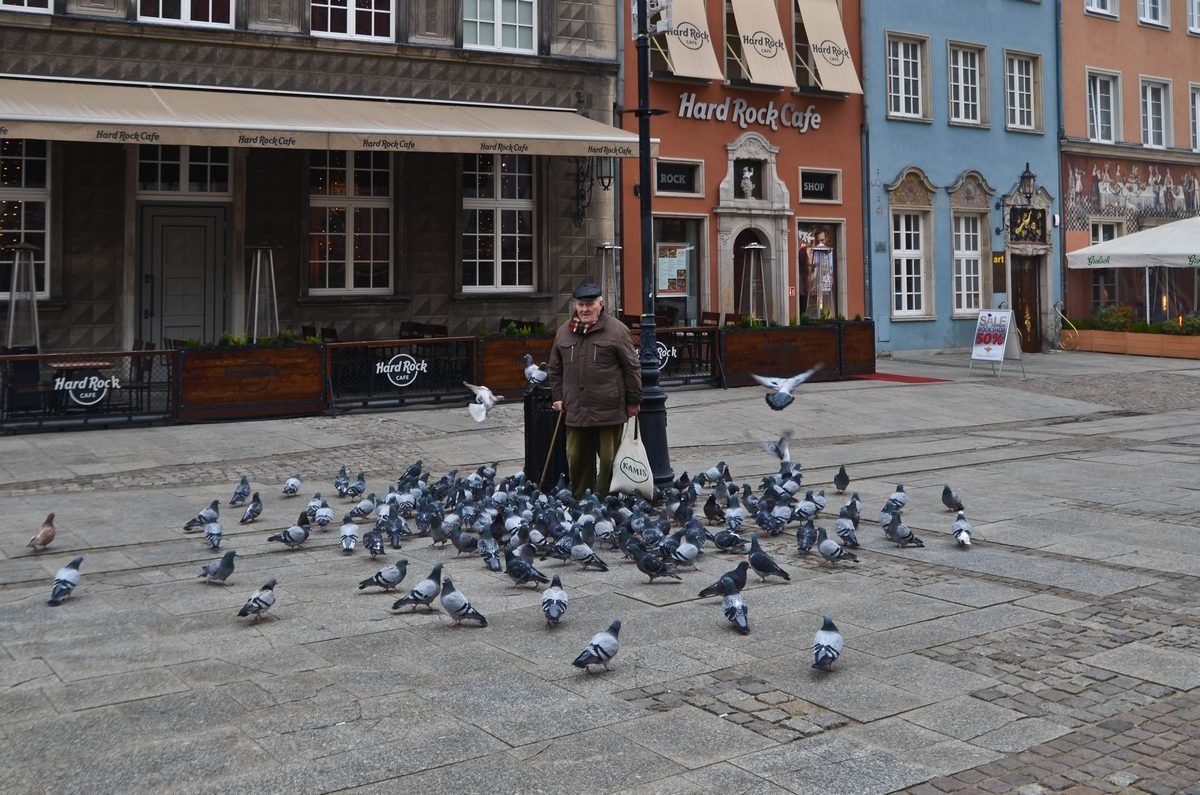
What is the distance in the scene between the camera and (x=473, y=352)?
16.2m

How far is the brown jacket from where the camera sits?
8.90 m

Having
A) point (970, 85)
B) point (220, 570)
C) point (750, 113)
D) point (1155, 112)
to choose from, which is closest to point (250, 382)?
point (220, 570)

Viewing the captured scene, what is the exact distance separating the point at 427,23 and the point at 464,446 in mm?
9205

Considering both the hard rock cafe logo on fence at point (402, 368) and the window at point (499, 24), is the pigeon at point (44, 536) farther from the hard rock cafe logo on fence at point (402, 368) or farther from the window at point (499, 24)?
the window at point (499, 24)

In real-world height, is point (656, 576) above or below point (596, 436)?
below

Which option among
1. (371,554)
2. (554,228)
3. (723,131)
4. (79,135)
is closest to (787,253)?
(723,131)

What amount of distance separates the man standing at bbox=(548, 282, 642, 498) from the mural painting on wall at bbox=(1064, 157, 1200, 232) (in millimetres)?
23068

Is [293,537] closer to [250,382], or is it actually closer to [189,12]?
[250,382]

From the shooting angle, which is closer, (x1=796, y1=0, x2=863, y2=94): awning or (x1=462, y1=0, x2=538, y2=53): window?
(x1=462, y1=0, x2=538, y2=53): window

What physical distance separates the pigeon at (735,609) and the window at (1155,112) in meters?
29.1

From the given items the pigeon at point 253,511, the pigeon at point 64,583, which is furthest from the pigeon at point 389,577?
the pigeon at point 253,511

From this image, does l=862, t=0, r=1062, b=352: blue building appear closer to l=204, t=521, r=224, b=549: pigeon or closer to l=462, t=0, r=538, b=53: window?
l=462, t=0, r=538, b=53: window

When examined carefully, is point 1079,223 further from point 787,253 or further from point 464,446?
point 464,446

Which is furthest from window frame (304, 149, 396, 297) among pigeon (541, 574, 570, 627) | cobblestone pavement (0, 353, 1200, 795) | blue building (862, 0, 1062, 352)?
pigeon (541, 574, 570, 627)
